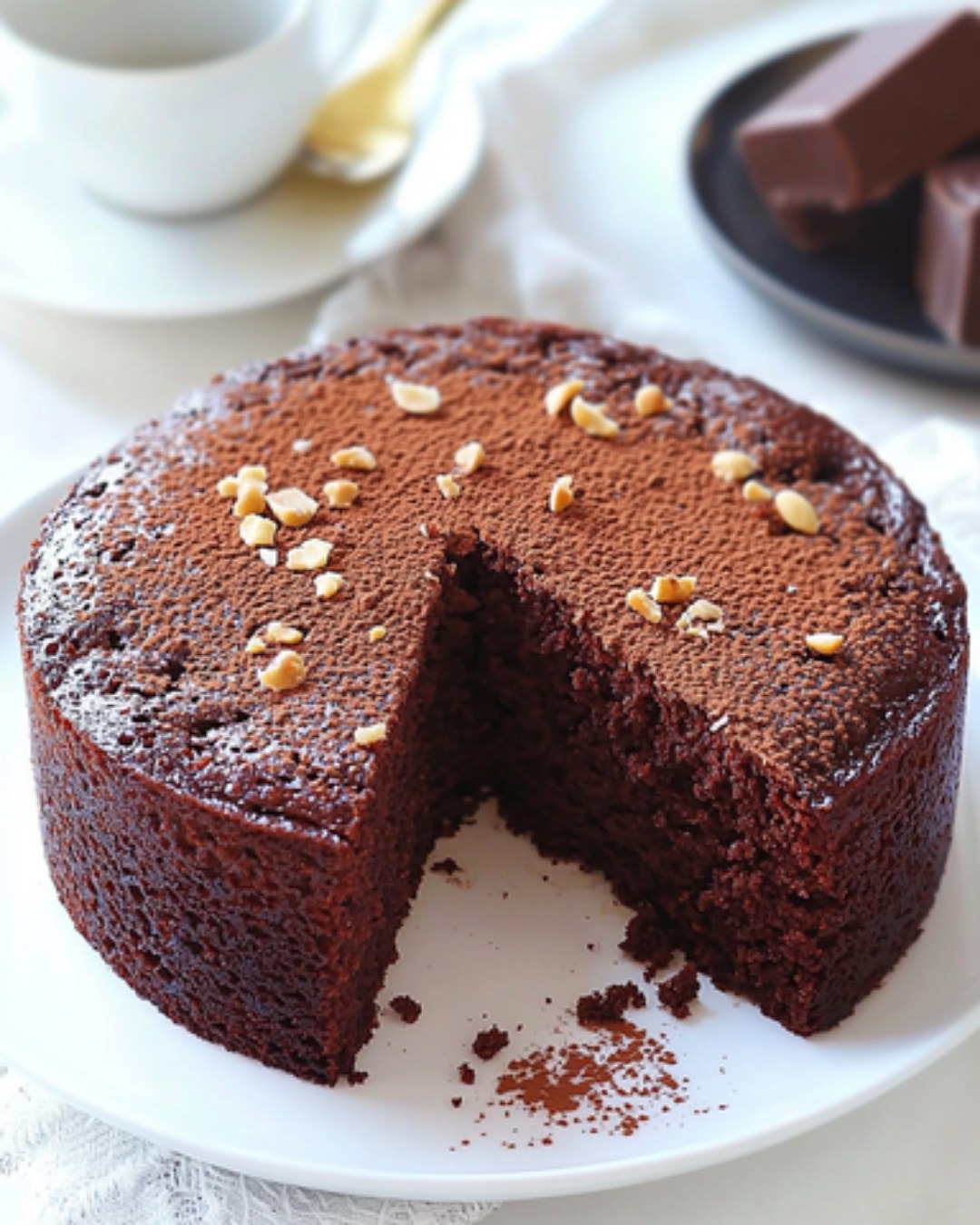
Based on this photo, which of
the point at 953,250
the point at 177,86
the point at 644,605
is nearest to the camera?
the point at 644,605

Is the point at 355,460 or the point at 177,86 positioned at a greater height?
the point at 177,86

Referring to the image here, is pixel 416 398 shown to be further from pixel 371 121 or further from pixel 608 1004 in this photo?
pixel 371 121

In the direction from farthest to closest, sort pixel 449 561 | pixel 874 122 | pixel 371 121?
pixel 371 121 → pixel 874 122 → pixel 449 561

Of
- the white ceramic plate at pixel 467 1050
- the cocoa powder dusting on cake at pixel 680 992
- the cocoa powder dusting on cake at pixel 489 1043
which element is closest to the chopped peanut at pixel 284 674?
the white ceramic plate at pixel 467 1050

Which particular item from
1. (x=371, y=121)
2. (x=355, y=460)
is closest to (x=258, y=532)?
(x=355, y=460)

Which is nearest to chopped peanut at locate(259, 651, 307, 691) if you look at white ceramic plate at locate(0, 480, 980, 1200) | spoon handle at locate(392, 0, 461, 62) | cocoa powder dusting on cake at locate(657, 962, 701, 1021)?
white ceramic plate at locate(0, 480, 980, 1200)

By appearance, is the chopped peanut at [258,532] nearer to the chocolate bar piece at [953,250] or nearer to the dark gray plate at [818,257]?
the dark gray plate at [818,257]
